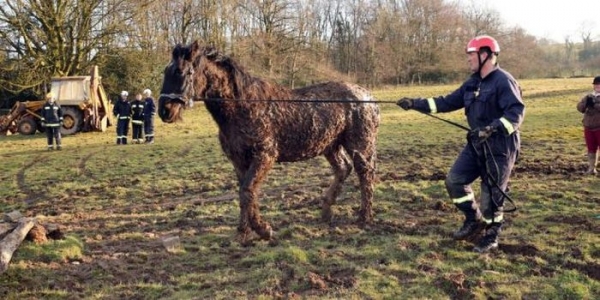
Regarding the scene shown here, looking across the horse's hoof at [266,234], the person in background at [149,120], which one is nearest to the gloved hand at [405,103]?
the horse's hoof at [266,234]

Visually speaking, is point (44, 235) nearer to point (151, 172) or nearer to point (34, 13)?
point (151, 172)

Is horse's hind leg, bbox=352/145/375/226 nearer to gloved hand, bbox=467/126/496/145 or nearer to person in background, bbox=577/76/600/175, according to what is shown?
gloved hand, bbox=467/126/496/145

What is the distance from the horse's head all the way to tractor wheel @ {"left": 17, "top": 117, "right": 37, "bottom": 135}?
1826cm

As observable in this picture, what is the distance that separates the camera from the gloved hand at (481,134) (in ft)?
16.4

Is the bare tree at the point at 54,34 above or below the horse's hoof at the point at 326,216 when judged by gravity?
above

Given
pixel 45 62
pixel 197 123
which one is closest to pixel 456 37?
pixel 197 123

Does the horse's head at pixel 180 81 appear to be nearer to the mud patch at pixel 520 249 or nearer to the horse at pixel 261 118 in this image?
the horse at pixel 261 118

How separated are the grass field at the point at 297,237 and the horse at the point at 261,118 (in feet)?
2.27

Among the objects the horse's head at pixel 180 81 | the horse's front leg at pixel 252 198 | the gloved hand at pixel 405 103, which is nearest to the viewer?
the horse's head at pixel 180 81

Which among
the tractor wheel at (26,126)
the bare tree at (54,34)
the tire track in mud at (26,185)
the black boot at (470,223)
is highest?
the bare tree at (54,34)

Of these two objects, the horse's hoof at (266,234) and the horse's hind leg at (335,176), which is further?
the horse's hind leg at (335,176)

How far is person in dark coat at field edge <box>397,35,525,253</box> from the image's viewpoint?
5102mm

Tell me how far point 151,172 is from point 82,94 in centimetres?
1129

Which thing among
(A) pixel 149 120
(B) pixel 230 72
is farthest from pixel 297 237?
(A) pixel 149 120
